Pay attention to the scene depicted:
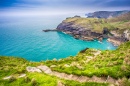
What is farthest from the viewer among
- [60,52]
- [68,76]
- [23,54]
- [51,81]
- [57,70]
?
[60,52]

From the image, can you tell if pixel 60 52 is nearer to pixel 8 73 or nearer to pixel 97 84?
pixel 8 73

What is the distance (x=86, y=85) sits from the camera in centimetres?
2308

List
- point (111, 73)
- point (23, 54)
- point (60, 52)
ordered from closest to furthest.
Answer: point (111, 73) < point (23, 54) < point (60, 52)

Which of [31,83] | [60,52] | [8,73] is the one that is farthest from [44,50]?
[31,83]

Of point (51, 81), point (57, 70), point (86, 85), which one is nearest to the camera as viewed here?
point (86, 85)

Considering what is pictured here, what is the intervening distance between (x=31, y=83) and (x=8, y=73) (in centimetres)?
1496

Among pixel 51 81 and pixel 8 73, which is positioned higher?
pixel 51 81

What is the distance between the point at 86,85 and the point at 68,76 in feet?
29.5

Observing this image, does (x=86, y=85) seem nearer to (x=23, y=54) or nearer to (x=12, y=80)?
(x=12, y=80)

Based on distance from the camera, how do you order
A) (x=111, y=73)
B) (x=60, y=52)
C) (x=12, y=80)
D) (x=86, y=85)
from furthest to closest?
1. (x=60, y=52)
2. (x=12, y=80)
3. (x=111, y=73)
4. (x=86, y=85)

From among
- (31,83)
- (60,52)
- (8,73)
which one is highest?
(31,83)

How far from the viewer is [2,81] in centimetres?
3006

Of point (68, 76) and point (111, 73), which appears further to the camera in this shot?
point (68, 76)

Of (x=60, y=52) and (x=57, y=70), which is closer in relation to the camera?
(x=57, y=70)
